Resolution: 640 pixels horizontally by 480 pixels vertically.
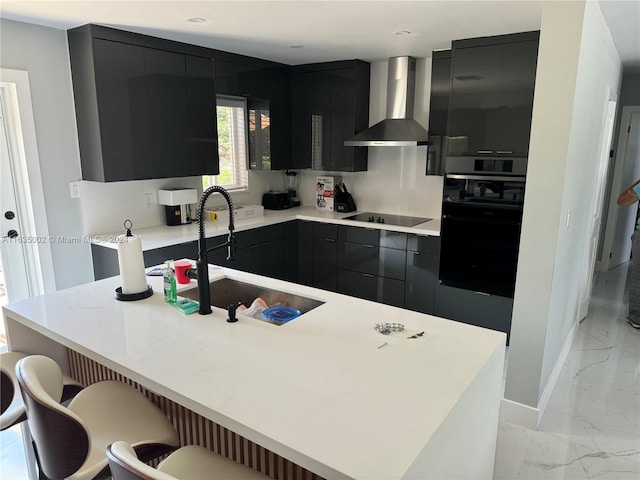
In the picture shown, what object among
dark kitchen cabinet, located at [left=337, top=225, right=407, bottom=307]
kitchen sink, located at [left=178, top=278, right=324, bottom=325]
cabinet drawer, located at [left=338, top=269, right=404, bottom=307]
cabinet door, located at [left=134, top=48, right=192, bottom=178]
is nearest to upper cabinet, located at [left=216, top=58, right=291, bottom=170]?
cabinet door, located at [left=134, top=48, right=192, bottom=178]

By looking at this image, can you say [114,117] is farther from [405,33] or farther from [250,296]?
[405,33]

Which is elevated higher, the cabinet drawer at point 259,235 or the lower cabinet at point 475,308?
the cabinet drawer at point 259,235

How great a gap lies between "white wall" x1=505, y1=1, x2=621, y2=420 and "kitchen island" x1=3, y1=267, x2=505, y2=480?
0.86 m

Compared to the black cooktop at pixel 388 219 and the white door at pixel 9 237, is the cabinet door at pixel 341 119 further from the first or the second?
the white door at pixel 9 237

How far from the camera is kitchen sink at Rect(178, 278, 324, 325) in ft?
7.13

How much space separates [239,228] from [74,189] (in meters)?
1.31

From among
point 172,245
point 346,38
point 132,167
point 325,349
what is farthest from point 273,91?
point 325,349

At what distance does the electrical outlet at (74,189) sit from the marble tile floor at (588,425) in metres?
3.33

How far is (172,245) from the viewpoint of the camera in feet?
11.1

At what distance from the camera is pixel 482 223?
140 inches

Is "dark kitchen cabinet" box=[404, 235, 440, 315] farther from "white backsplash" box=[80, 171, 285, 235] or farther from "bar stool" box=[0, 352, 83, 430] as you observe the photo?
"bar stool" box=[0, 352, 83, 430]

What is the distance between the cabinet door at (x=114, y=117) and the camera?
10.3ft

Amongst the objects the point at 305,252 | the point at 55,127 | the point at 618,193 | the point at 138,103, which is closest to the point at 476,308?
the point at 305,252

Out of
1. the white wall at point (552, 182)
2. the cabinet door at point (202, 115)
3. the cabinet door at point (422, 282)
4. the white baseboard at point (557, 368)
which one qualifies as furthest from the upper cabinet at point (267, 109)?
the white baseboard at point (557, 368)
